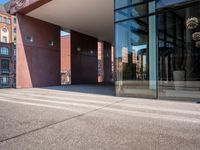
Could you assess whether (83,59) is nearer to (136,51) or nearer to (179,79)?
(136,51)

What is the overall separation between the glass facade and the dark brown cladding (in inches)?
192

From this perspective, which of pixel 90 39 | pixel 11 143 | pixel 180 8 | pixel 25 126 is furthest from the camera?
pixel 90 39

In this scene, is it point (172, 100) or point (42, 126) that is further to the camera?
point (172, 100)

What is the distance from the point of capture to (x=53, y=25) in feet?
44.8

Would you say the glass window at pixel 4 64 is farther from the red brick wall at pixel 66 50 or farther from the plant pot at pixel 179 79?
the plant pot at pixel 179 79

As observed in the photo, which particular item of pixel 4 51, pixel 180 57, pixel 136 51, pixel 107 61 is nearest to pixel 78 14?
pixel 136 51

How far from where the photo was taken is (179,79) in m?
7.13

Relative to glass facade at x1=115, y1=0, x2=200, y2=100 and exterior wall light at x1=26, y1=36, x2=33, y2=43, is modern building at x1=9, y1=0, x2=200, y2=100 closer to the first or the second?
glass facade at x1=115, y1=0, x2=200, y2=100

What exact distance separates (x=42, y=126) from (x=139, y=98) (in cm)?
435

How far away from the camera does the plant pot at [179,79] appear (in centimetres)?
681

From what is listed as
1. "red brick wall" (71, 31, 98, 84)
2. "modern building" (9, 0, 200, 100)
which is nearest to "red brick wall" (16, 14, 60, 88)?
"modern building" (9, 0, 200, 100)

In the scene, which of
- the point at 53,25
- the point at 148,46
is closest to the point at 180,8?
the point at 148,46

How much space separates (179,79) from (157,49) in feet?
4.57

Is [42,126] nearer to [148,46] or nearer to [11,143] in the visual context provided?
[11,143]
